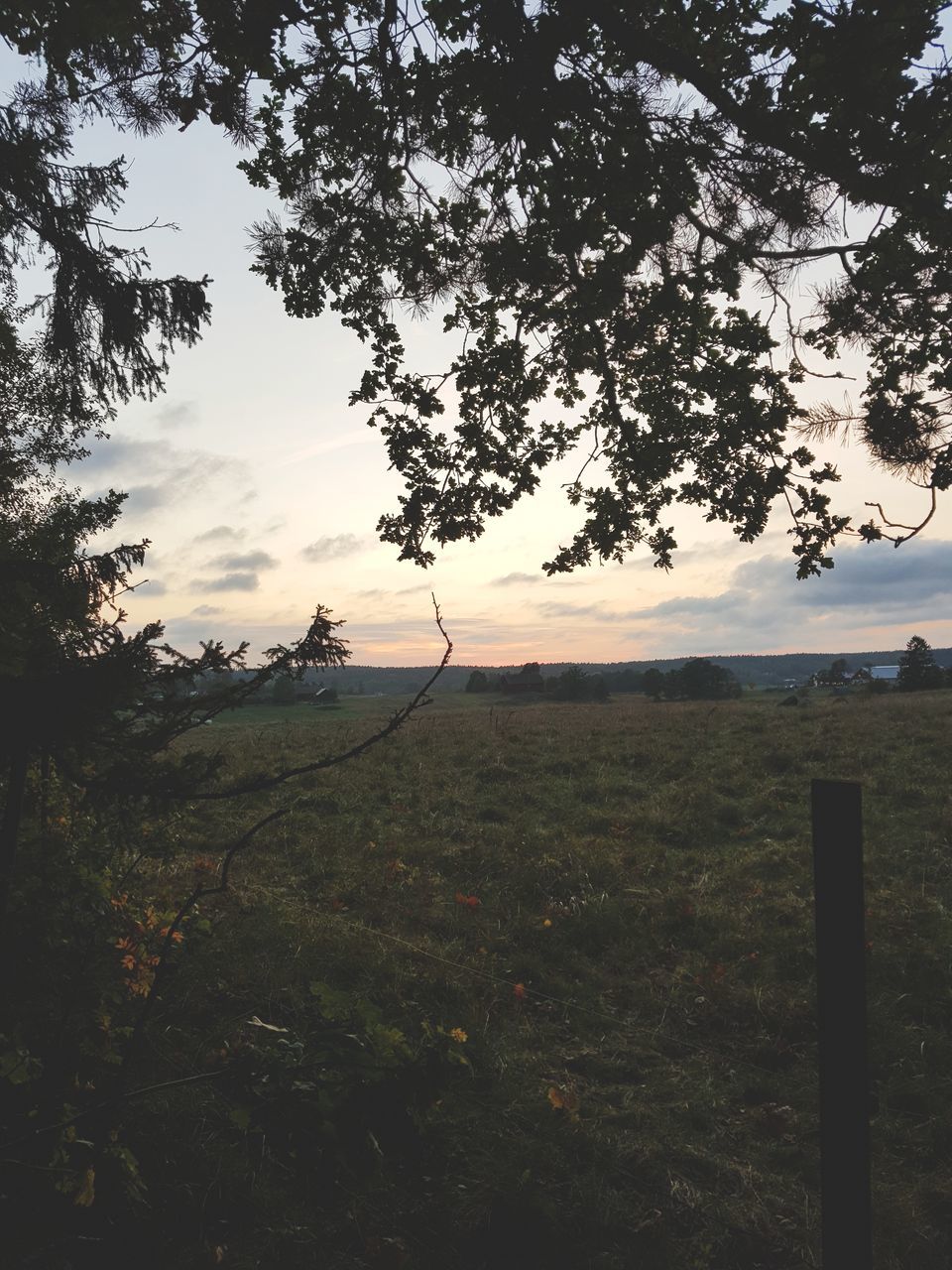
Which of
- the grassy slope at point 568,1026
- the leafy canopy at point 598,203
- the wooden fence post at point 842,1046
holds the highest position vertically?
the leafy canopy at point 598,203

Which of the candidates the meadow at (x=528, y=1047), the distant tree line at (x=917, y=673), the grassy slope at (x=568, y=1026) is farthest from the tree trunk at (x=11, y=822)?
the distant tree line at (x=917, y=673)

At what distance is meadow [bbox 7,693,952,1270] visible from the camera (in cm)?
341

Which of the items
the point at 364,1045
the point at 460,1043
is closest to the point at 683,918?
the point at 460,1043

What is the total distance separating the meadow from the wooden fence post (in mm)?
754

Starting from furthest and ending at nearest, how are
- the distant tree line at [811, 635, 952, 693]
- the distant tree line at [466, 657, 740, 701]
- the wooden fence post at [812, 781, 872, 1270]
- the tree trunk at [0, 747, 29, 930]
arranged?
1. the distant tree line at [466, 657, 740, 701]
2. the distant tree line at [811, 635, 952, 693]
3. the tree trunk at [0, 747, 29, 930]
4. the wooden fence post at [812, 781, 872, 1270]

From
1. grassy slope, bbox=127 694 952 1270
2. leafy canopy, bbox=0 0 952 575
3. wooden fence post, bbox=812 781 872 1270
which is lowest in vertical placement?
grassy slope, bbox=127 694 952 1270

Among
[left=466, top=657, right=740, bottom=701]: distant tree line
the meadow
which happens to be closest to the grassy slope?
the meadow

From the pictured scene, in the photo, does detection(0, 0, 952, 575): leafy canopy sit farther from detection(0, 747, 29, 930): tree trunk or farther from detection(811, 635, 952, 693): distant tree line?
detection(811, 635, 952, 693): distant tree line

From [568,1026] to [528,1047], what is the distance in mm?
491

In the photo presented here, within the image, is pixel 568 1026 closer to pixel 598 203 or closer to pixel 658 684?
pixel 598 203

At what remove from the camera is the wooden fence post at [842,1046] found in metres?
2.81

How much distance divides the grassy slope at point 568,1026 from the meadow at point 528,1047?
2 centimetres

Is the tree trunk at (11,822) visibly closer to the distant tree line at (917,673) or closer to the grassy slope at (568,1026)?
the grassy slope at (568,1026)

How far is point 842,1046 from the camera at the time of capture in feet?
9.36
